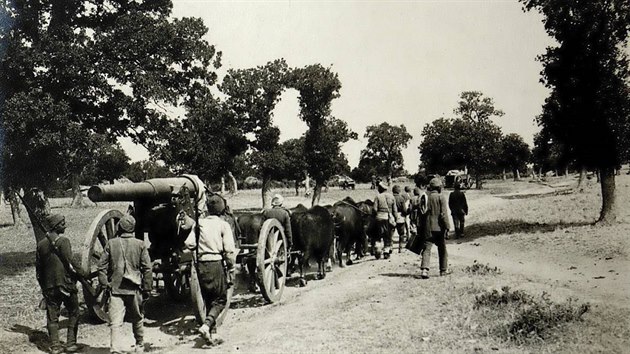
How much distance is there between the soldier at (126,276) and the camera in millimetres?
7156

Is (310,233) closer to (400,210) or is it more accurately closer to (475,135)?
(400,210)

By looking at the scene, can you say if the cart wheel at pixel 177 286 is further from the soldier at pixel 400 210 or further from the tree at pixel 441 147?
the tree at pixel 441 147

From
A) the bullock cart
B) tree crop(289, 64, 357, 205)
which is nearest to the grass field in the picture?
the bullock cart

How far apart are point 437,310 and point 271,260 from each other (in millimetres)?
3099

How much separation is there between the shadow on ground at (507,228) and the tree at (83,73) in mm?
10628

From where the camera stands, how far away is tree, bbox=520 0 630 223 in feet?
54.2

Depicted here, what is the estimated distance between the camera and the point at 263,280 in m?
9.34

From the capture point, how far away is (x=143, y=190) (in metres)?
8.46

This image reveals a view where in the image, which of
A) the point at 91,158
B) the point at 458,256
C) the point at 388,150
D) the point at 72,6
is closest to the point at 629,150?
the point at 458,256

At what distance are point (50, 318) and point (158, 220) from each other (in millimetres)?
2193

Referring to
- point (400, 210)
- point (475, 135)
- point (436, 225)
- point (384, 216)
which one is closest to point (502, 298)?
point (436, 225)

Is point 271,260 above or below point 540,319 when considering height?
above

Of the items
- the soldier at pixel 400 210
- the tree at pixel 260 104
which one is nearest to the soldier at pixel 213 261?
the soldier at pixel 400 210

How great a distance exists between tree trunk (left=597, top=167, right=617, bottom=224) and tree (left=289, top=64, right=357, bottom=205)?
85.0 ft
